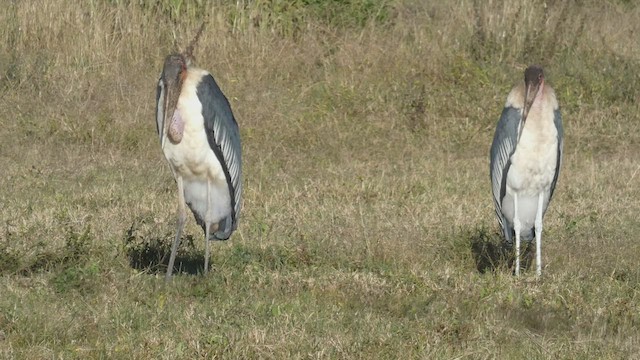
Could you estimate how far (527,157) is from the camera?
229 inches

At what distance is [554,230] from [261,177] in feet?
7.04

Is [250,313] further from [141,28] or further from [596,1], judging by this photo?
[596,1]

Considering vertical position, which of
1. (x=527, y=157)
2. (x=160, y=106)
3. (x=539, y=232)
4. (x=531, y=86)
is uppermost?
(x=531, y=86)

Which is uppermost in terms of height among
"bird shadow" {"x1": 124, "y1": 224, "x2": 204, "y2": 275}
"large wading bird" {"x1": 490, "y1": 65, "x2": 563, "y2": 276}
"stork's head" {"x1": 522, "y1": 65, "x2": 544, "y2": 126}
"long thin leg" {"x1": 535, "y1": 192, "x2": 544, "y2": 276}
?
"stork's head" {"x1": 522, "y1": 65, "x2": 544, "y2": 126}

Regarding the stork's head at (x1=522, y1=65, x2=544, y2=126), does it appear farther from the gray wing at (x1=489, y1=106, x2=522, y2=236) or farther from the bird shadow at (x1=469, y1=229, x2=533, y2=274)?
the bird shadow at (x1=469, y1=229, x2=533, y2=274)

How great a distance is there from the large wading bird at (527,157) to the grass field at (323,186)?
19 centimetres

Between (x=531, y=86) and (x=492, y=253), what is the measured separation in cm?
85

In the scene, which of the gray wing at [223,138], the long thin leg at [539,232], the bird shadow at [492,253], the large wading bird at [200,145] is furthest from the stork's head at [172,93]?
the long thin leg at [539,232]

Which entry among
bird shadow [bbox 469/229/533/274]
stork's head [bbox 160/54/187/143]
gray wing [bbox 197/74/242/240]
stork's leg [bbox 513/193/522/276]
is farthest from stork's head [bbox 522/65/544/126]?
stork's head [bbox 160/54/187/143]

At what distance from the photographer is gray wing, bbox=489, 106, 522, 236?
5895 millimetres

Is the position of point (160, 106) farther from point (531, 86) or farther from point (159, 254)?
point (531, 86)

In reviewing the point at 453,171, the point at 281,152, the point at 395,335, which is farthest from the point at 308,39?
the point at 395,335

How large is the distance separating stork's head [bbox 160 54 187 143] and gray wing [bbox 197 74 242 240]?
4.5 inches

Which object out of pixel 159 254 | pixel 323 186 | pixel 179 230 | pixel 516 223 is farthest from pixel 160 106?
pixel 323 186
